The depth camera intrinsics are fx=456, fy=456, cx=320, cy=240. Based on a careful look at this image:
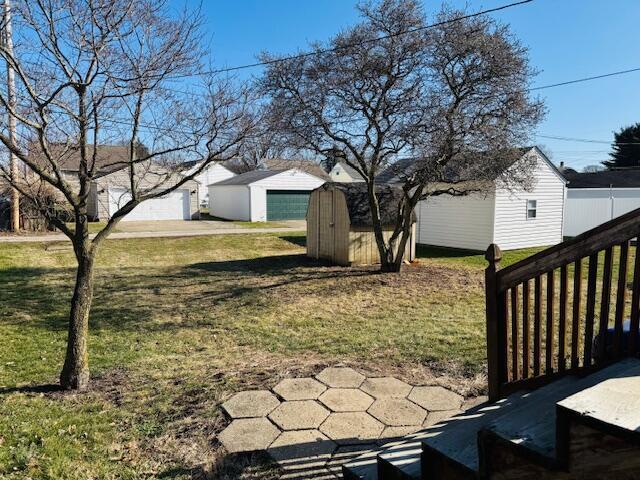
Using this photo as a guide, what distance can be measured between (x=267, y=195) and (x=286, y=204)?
4.84ft

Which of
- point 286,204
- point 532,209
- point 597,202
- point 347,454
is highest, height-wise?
point 286,204

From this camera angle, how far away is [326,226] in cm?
1278

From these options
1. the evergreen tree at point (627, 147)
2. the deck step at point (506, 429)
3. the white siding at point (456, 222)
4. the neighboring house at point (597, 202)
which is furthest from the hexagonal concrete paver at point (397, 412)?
the evergreen tree at point (627, 147)

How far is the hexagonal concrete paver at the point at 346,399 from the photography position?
377 cm

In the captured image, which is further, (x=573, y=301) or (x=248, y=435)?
(x=248, y=435)

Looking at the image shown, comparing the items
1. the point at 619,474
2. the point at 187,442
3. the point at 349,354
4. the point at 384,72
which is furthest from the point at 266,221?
the point at 619,474

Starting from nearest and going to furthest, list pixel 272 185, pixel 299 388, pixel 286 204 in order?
pixel 299 388, pixel 272 185, pixel 286 204

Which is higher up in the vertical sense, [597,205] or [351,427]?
[597,205]

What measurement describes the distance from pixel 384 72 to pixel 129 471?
806cm

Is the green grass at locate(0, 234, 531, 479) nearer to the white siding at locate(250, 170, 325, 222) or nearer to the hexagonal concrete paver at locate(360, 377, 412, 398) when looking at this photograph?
the hexagonal concrete paver at locate(360, 377, 412, 398)

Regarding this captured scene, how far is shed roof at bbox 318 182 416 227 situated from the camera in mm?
12083

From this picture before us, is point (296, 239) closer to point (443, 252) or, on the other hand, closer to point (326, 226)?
point (326, 226)

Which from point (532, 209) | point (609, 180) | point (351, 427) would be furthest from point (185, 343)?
point (609, 180)

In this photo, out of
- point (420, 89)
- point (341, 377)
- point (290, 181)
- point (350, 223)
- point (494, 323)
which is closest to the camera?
point (494, 323)
